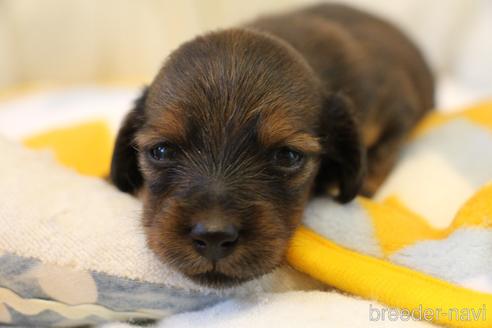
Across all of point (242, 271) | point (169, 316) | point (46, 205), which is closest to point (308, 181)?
point (242, 271)

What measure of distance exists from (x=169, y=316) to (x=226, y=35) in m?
0.97

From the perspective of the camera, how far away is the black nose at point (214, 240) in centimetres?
160

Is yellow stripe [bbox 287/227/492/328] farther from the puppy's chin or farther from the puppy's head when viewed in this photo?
the puppy's chin

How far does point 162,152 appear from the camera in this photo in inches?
77.7

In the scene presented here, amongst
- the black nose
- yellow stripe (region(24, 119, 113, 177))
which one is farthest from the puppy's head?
yellow stripe (region(24, 119, 113, 177))

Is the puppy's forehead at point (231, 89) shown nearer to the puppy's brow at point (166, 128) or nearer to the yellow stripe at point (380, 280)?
the puppy's brow at point (166, 128)

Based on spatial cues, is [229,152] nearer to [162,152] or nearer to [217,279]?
[162,152]

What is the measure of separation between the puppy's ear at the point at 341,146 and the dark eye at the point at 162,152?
1.89 ft

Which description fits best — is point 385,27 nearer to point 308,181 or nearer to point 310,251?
point 308,181

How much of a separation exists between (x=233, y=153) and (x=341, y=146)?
58cm

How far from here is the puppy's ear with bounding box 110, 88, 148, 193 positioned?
2.22 meters

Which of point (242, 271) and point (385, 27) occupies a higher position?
point (385, 27)

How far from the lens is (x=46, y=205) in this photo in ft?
6.18

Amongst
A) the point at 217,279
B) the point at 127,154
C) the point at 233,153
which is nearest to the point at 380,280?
the point at 217,279
